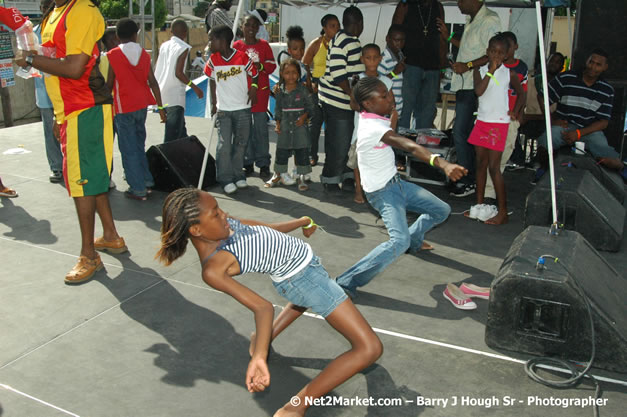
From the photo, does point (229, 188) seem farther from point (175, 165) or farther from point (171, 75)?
point (171, 75)

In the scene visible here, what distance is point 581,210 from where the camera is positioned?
552cm

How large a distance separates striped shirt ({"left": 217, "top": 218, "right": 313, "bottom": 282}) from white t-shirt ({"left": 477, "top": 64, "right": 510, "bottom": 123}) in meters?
3.62

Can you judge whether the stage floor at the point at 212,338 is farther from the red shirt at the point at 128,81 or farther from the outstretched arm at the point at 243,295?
the red shirt at the point at 128,81

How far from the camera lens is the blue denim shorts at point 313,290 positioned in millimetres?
3035

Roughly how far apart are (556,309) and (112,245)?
360cm

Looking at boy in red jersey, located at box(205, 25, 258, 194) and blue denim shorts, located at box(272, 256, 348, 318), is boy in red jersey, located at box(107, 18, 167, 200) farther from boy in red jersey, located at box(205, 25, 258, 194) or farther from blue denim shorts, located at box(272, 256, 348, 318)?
blue denim shorts, located at box(272, 256, 348, 318)

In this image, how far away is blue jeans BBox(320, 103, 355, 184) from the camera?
22.7ft

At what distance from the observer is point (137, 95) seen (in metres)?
6.54

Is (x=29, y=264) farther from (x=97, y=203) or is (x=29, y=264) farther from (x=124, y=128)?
(x=124, y=128)

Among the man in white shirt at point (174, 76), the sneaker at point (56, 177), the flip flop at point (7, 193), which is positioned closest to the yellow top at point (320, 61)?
the man in white shirt at point (174, 76)

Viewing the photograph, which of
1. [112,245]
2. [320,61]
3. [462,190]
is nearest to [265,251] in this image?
[112,245]

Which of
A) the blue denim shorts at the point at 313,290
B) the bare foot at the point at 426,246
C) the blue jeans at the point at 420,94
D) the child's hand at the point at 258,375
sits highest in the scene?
the blue jeans at the point at 420,94

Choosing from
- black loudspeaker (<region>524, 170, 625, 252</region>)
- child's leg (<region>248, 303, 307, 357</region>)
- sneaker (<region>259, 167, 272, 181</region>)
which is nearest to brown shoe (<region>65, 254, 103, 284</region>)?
child's leg (<region>248, 303, 307, 357</region>)

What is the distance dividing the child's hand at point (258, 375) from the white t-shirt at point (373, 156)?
207cm
